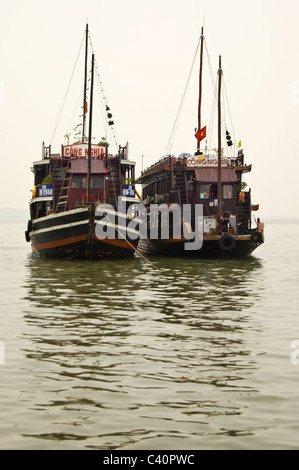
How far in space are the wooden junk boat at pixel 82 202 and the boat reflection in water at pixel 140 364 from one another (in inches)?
403

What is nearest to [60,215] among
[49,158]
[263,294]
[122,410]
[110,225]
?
[110,225]

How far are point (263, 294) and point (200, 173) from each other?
62.2 ft

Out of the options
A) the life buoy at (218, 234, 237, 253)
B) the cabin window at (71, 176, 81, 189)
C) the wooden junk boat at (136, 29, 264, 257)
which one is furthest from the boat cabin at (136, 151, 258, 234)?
the cabin window at (71, 176, 81, 189)

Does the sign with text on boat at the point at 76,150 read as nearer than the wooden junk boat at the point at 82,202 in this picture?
No

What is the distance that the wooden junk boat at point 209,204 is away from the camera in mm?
32094

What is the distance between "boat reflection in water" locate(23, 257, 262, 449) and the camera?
6.79m

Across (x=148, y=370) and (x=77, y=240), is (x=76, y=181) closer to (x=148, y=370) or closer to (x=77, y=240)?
(x=77, y=240)

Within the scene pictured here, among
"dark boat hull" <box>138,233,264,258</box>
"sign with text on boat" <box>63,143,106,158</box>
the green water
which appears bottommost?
the green water

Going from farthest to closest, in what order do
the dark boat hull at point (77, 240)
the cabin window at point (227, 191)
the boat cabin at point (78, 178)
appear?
the cabin window at point (227, 191), the boat cabin at point (78, 178), the dark boat hull at point (77, 240)

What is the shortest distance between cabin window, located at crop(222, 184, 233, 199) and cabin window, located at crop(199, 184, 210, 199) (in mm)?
927

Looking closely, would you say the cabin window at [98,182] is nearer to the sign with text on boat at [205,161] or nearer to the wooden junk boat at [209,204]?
the wooden junk boat at [209,204]

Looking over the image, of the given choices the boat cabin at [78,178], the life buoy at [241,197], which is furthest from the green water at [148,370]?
the life buoy at [241,197]

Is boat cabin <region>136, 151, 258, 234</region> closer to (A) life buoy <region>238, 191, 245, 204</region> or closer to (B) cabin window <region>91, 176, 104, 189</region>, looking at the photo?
(A) life buoy <region>238, 191, 245, 204</region>

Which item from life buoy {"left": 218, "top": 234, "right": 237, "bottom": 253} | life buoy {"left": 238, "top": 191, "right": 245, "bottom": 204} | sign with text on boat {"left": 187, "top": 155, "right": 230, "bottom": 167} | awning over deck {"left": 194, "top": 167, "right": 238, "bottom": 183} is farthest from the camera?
life buoy {"left": 238, "top": 191, "right": 245, "bottom": 204}
